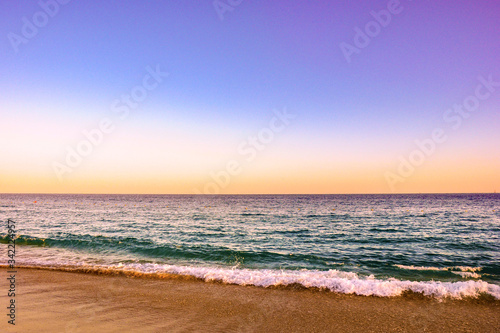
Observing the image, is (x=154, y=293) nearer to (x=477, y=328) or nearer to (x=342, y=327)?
(x=342, y=327)

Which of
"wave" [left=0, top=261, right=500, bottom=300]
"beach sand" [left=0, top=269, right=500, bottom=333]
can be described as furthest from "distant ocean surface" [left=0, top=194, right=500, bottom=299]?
"beach sand" [left=0, top=269, right=500, bottom=333]

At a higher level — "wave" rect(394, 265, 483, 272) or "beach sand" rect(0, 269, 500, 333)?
"beach sand" rect(0, 269, 500, 333)

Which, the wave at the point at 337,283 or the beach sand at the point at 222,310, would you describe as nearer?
the beach sand at the point at 222,310

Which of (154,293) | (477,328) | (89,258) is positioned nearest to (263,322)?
(154,293)

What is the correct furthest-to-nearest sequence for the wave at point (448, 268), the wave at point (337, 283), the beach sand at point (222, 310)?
the wave at point (448, 268)
the wave at point (337, 283)
the beach sand at point (222, 310)

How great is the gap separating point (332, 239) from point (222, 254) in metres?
10.7

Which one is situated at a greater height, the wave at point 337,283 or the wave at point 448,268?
the wave at point 337,283

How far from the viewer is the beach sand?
246 inches

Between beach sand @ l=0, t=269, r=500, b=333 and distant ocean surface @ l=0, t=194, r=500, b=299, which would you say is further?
distant ocean surface @ l=0, t=194, r=500, b=299

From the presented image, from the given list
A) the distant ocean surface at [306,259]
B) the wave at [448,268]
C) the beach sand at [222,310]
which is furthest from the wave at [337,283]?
the wave at [448,268]

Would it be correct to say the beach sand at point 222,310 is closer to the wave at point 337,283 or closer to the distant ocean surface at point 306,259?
the wave at point 337,283

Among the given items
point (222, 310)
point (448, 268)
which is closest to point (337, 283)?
point (222, 310)

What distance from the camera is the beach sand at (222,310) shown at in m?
6.24

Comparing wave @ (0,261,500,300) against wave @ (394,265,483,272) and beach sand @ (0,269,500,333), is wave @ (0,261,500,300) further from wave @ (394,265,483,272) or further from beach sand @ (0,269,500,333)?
wave @ (394,265,483,272)
